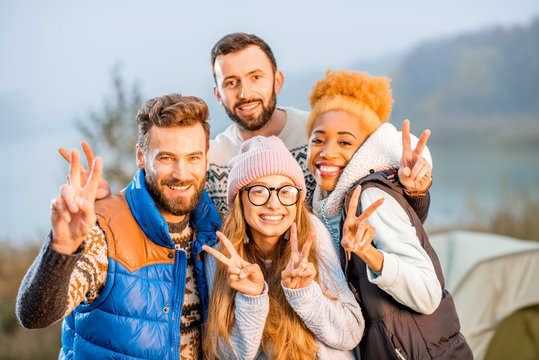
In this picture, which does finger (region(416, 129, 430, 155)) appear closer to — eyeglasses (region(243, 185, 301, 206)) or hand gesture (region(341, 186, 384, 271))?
hand gesture (region(341, 186, 384, 271))

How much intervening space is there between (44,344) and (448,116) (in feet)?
51.4

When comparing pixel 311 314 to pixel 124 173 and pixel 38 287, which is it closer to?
pixel 38 287

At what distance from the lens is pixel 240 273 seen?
93.7 inches

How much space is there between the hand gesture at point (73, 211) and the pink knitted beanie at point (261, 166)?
0.86m

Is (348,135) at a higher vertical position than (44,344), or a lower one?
higher

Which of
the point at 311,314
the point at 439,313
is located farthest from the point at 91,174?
the point at 439,313

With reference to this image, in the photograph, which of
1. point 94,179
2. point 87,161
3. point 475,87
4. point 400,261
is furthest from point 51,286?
point 475,87

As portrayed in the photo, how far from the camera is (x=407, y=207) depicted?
2.62 meters

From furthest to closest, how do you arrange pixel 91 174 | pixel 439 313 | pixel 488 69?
pixel 488 69 → pixel 439 313 → pixel 91 174

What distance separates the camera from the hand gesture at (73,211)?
1978mm

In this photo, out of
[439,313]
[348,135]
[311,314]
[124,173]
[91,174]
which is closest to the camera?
[91,174]

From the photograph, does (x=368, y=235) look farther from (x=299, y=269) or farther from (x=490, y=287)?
(x=490, y=287)

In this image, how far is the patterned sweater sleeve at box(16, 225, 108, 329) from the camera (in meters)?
2.04

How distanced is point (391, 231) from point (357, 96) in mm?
822
